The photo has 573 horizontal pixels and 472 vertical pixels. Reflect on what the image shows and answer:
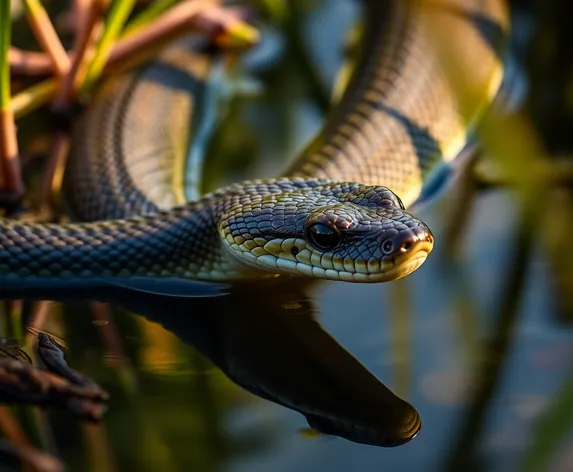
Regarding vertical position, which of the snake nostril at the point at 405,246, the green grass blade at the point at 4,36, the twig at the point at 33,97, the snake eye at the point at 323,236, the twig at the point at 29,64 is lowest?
the twig at the point at 33,97

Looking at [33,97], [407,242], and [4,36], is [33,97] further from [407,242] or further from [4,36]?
[407,242]

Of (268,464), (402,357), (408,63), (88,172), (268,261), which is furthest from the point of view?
(408,63)

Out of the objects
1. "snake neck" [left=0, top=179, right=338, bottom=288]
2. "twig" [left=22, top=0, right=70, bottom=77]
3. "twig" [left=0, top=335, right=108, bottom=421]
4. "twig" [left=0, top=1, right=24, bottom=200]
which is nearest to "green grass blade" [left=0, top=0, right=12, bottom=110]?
"twig" [left=0, top=1, right=24, bottom=200]

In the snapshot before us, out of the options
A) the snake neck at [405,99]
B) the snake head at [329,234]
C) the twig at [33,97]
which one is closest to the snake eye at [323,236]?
the snake head at [329,234]

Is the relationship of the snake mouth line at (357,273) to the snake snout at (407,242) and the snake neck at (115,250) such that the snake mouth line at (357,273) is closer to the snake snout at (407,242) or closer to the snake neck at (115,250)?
the snake snout at (407,242)

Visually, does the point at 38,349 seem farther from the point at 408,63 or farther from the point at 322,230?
the point at 408,63

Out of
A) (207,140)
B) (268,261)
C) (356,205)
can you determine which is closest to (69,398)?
(268,261)

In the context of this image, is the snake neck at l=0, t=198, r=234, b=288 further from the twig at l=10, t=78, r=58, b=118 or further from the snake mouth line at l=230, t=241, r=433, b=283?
the twig at l=10, t=78, r=58, b=118
